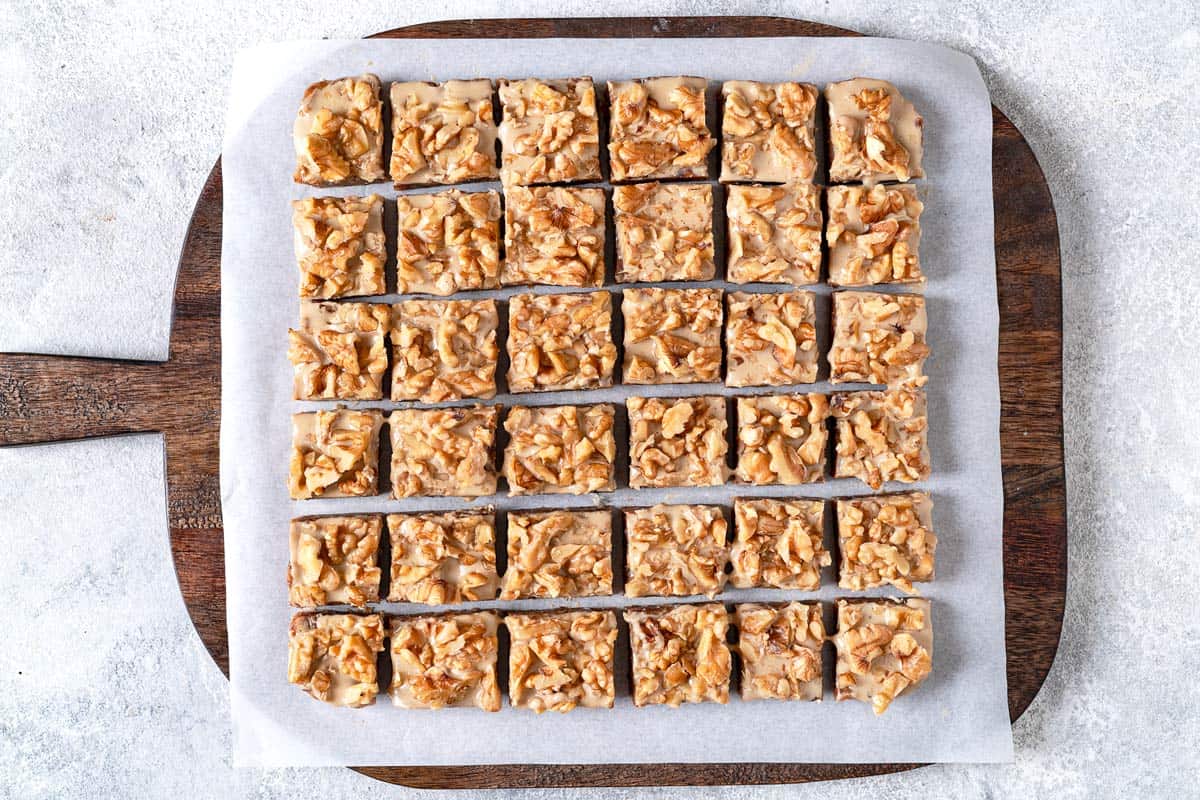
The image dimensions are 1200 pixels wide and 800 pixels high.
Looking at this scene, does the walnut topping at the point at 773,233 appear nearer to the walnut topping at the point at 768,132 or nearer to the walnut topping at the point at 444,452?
the walnut topping at the point at 768,132

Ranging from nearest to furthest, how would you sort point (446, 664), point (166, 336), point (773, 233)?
point (446, 664)
point (773, 233)
point (166, 336)

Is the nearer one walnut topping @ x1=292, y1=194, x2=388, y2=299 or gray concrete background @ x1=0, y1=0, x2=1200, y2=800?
walnut topping @ x1=292, y1=194, x2=388, y2=299

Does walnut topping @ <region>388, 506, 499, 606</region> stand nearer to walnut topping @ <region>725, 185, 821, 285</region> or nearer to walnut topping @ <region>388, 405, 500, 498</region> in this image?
walnut topping @ <region>388, 405, 500, 498</region>

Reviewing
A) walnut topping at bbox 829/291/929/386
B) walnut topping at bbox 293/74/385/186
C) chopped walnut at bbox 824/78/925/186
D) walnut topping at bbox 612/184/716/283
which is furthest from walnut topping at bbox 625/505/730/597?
walnut topping at bbox 293/74/385/186

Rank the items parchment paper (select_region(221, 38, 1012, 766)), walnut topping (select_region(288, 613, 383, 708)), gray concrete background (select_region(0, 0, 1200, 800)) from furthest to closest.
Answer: gray concrete background (select_region(0, 0, 1200, 800)), parchment paper (select_region(221, 38, 1012, 766)), walnut topping (select_region(288, 613, 383, 708))

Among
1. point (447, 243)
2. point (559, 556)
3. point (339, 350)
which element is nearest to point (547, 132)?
point (447, 243)

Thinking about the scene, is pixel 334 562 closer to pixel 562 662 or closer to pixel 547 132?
pixel 562 662

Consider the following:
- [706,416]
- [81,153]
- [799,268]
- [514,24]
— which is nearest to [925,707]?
[706,416]
